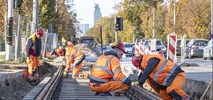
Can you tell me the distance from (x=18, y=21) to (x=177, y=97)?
17622 mm

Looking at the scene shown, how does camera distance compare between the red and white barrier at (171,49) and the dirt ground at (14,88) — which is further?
the red and white barrier at (171,49)

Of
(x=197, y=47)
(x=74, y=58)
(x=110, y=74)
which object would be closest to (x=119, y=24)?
(x=197, y=47)

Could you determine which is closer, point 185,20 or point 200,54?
point 200,54

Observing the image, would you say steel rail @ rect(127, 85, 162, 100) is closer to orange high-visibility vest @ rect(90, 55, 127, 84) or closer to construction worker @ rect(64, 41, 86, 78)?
orange high-visibility vest @ rect(90, 55, 127, 84)

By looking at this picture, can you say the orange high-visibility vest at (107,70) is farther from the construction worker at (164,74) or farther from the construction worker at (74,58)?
the construction worker at (74,58)

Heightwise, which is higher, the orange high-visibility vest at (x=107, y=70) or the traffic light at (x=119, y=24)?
the traffic light at (x=119, y=24)

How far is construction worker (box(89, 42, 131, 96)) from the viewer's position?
9555 millimetres

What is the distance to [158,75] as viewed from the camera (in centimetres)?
859

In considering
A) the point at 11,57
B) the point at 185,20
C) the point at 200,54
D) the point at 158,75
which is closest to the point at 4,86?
the point at 158,75

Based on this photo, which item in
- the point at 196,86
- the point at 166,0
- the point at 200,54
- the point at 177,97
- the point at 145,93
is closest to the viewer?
the point at 177,97

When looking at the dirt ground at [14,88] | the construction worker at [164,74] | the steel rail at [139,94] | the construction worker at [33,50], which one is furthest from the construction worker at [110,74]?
the construction worker at [33,50]

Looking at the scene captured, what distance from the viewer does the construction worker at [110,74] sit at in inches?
376

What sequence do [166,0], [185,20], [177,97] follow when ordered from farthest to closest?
[166,0], [185,20], [177,97]

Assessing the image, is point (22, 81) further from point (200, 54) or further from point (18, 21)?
point (200, 54)
